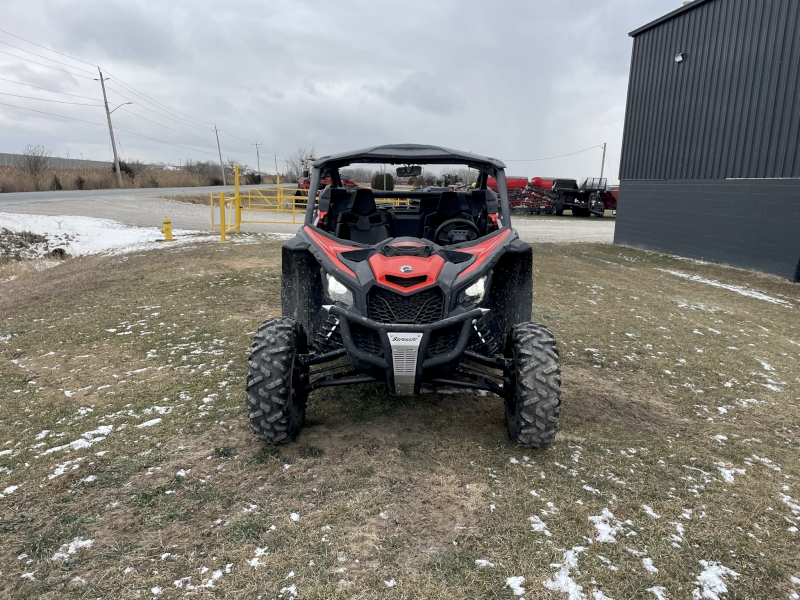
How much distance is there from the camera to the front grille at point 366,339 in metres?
3.10

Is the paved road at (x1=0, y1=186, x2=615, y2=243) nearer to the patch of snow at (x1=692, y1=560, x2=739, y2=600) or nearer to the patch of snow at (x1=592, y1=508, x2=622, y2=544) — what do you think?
the patch of snow at (x1=592, y1=508, x2=622, y2=544)

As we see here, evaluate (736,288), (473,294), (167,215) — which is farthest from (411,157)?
(167,215)

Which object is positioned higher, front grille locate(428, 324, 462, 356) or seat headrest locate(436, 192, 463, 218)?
seat headrest locate(436, 192, 463, 218)

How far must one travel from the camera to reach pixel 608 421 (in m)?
3.90

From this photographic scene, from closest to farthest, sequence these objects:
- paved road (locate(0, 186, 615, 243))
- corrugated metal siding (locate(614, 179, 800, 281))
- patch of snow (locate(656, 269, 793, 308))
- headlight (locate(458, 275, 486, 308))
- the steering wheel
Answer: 1. headlight (locate(458, 275, 486, 308))
2. the steering wheel
3. patch of snow (locate(656, 269, 793, 308))
4. corrugated metal siding (locate(614, 179, 800, 281))
5. paved road (locate(0, 186, 615, 243))

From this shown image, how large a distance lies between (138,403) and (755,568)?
392 centimetres

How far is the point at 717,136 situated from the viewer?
12.9 m

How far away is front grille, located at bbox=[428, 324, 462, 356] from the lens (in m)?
3.08

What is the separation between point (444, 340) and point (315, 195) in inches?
67.0

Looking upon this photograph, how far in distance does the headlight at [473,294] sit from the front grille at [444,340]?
17 cm

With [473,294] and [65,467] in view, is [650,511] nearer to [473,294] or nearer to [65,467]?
[473,294]

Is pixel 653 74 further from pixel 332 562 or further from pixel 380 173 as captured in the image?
pixel 332 562

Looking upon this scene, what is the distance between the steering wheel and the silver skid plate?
1542 mm

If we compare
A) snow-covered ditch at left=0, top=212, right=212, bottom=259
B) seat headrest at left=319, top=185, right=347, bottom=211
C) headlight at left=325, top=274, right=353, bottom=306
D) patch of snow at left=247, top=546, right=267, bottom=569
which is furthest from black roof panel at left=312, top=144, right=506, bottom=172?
snow-covered ditch at left=0, top=212, right=212, bottom=259
